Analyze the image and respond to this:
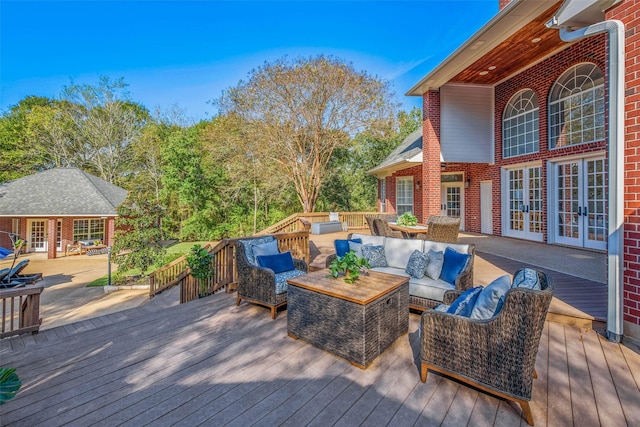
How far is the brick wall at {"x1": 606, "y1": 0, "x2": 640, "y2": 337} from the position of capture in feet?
9.52

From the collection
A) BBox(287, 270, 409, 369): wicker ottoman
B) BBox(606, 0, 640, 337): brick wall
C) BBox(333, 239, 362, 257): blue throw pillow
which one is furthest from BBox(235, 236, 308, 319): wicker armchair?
BBox(606, 0, 640, 337): brick wall

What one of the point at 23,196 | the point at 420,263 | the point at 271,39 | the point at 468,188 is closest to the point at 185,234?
the point at 23,196

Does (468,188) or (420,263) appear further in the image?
(468,188)

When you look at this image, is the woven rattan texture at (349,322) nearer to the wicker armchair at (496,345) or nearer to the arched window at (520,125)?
the wicker armchair at (496,345)

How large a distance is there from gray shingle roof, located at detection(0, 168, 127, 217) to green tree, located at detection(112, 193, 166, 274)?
223 inches

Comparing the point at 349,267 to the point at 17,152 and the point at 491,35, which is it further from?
the point at 17,152

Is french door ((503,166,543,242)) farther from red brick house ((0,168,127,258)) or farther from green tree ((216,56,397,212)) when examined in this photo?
red brick house ((0,168,127,258))

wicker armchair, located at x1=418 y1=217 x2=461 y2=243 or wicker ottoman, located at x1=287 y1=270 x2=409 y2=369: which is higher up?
wicker armchair, located at x1=418 y1=217 x2=461 y2=243

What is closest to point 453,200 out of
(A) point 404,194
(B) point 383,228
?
(A) point 404,194

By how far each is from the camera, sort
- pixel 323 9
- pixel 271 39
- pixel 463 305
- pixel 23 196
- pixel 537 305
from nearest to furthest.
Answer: pixel 537 305
pixel 463 305
pixel 323 9
pixel 271 39
pixel 23 196

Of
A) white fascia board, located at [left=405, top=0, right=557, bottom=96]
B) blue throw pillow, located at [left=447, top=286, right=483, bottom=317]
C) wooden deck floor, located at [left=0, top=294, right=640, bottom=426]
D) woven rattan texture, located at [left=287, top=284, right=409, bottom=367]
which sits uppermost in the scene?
white fascia board, located at [left=405, top=0, right=557, bottom=96]

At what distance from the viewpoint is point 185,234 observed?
64.3 ft

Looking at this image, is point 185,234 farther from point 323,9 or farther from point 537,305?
point 537,305

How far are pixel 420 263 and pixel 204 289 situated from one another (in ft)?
12.2
